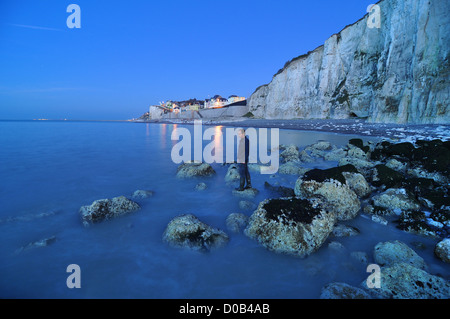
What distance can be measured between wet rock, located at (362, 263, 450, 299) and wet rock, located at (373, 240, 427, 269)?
373mm

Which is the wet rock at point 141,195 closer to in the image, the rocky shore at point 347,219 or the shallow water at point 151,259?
the shallow water at point 151,259

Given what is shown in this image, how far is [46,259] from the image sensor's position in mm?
3748

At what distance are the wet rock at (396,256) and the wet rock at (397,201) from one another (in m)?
2.20

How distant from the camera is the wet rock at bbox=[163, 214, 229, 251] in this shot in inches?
159

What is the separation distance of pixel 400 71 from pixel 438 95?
6.31 metres

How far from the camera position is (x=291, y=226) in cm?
391

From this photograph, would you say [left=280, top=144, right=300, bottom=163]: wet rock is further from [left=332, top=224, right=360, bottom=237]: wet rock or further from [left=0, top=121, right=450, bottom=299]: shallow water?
[left=332, top=224, right=360, bottom=237]: wet rock

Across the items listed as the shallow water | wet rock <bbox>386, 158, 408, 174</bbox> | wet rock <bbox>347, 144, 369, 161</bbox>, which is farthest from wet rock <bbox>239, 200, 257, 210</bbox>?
wet rock <bbox>347, 144, 369, 161</bbox>

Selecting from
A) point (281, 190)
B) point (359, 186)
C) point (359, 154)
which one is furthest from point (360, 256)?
point (359, 154)

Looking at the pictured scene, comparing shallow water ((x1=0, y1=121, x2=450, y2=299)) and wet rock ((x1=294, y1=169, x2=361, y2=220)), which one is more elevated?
wet rock ((x1=294, y1=169, x2=361, y2=220))

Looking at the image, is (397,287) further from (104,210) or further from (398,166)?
(398,166)

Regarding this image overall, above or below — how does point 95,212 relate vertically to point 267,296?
above
